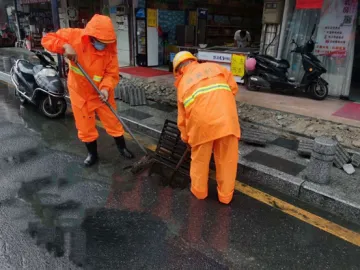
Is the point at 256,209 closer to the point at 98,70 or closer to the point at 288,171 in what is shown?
the point at 288,171

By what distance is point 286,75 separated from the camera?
721cm

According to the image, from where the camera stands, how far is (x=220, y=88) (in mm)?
2848

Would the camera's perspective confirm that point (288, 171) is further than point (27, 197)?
Yes

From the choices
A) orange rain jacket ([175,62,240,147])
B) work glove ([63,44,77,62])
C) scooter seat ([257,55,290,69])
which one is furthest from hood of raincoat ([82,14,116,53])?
scooter seat ([257,55,290,69])

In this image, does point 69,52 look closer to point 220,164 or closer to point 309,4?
point 220,164

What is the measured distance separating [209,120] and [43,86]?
4083 millimetres

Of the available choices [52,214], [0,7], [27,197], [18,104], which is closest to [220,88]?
[52,214]

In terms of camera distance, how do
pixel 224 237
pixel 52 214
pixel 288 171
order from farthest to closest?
pixel 288 171
pixel 52 214
pixel 224 237

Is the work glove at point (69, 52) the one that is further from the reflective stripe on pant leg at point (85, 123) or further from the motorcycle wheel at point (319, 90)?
the motorcycle wheel at point (319, 90)

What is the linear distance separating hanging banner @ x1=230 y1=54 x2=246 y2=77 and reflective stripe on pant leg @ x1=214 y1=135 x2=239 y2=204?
17.3 ft

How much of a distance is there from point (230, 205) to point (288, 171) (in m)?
0.91

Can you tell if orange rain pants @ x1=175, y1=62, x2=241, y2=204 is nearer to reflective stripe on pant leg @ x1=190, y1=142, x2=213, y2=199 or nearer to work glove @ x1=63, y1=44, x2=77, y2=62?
reflective stripe on pant leg @ x1=190, y1=142, x2=213, y2=199

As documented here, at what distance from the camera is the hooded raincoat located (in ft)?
11.4

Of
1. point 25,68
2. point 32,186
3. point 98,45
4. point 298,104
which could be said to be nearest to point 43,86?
point 25,68
